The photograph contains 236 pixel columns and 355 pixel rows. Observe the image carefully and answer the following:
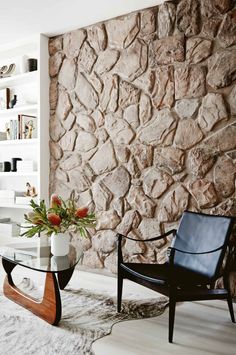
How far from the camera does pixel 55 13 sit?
13.5ft

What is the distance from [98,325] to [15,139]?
2.84 m

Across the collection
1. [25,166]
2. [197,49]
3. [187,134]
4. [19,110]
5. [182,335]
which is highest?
[197,49]

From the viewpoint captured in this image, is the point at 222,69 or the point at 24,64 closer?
the point at 222,69

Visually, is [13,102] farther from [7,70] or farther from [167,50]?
[167,50]

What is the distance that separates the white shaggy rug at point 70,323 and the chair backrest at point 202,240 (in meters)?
0.45

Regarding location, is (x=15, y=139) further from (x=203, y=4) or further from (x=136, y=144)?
(x=203, y=4)

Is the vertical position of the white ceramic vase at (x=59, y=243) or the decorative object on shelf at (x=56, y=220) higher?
the decorative object on shelf at (x=56, y=220)

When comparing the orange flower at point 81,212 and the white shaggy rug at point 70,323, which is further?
the orange flower at point 81,212

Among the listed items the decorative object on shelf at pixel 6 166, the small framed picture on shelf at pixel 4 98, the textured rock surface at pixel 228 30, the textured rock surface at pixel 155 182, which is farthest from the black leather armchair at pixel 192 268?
the small framed picture on shelf at pixel 4 98

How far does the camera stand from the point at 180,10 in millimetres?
3740

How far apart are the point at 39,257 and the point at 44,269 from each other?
0.38 meters

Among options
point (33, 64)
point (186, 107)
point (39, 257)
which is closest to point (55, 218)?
point (39, 257)

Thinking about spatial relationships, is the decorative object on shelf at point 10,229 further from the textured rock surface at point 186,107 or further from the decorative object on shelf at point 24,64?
the textured rock surface at point 186,107

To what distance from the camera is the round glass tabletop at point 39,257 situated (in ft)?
9.51
